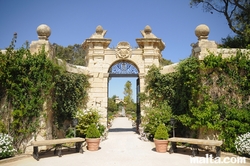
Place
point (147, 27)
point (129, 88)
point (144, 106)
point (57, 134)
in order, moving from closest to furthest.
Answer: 1. point (57, 134)
2. point (144, 106)
3. point (147, 27)
4. point (129, 88)

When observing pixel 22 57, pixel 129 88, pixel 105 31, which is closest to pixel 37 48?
pixel 22 57

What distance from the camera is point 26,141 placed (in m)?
7.31

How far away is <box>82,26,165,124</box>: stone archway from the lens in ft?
37.4

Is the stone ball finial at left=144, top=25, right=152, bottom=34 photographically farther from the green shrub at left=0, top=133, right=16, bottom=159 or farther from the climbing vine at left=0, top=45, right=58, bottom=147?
the green shrub at left=0, top=133, right=16, bottom=159

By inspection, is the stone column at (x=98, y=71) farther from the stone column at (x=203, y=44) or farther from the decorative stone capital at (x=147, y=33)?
the stone column at (x=203, y=44)

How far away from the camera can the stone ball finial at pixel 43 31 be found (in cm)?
827

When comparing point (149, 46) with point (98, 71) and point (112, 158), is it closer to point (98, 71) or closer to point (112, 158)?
point (98, 71)

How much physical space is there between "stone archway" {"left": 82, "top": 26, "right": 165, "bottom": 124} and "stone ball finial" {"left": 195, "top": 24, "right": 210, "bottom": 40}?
3.29m

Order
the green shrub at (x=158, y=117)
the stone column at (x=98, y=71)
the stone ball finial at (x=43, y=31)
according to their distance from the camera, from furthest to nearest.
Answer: the stone column at (x=98, y=71)
the green shrub at (x=158, y=117)
the stone ball finial at (x=43, y=31)

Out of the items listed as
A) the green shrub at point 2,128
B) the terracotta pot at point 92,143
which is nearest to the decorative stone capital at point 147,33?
the terracotta pot at point 92,143

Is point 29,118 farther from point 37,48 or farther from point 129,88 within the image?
point 129,88

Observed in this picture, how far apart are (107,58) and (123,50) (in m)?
0.99

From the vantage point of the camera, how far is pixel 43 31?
8.27m

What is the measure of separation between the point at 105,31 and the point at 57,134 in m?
6.00
